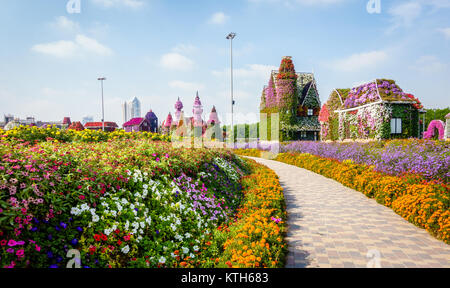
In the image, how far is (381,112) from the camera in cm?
1708

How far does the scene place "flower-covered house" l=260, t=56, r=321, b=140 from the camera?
97.5 ft

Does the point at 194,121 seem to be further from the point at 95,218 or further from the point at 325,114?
the point at 95,218

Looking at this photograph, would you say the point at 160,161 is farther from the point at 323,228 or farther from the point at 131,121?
the point at 131,121

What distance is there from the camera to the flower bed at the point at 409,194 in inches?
217

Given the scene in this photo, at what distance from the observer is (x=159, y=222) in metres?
4.73

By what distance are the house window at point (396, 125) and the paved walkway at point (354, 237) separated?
36.6 feet

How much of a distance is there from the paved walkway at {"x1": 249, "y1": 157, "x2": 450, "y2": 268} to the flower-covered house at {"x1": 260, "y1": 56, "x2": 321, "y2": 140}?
73.6 feet

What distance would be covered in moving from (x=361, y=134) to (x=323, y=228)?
15.8 meters

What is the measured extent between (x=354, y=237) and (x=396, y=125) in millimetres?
15098

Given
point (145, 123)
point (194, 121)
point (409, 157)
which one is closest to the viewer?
point (409, 157)

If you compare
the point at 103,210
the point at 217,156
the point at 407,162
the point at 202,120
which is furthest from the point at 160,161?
the point at 202,120

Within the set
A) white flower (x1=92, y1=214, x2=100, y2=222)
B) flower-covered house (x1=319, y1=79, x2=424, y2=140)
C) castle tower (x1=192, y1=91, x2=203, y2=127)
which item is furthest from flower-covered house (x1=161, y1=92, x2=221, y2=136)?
white flower (x1=92, y1=214, x2=100, y2=222)

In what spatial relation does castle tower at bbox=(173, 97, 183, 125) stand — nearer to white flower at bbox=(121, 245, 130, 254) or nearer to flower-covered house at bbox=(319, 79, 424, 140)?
flower-covered house at bbox=(319, 79, 424, 140)

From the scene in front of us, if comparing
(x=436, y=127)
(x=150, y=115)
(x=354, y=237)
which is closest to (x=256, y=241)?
(x=354, y=237)
